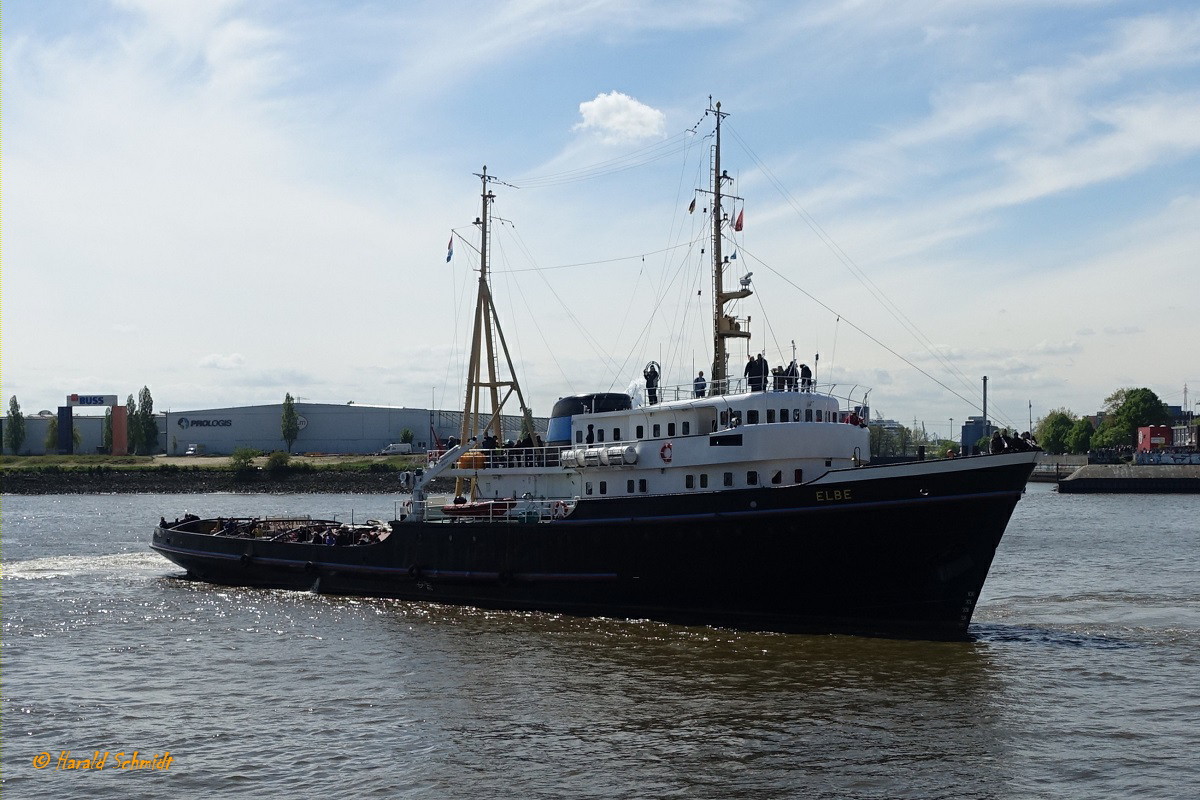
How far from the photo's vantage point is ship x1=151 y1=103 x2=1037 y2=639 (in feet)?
79.3

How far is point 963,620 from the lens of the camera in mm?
24453

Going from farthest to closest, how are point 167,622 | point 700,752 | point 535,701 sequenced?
point 167,622 → point 535,701 → point 700,752

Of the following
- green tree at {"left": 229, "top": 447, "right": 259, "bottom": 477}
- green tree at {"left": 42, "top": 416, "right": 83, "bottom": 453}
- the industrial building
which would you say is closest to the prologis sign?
the industrial building

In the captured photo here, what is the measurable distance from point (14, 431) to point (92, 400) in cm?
1328

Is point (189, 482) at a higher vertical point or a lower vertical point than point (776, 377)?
lower

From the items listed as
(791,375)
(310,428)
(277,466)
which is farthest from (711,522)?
(310,428)

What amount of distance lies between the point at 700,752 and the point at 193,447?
131 metres

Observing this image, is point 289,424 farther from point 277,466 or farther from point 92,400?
point 92,400

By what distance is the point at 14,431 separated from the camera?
448 ft

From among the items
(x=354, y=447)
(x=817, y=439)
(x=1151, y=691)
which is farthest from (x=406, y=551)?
(x=354, y=447)

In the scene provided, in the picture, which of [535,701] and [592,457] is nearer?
[535,701]

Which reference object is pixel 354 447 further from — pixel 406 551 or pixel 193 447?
pixel 406 551

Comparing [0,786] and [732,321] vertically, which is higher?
[732,321]

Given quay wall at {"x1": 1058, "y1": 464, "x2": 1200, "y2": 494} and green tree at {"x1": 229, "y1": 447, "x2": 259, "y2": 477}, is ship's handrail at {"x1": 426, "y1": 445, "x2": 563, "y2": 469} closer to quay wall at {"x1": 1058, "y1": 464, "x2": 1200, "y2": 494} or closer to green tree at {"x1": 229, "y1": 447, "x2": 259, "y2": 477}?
green tree at {"x1": 229, "y1": 447, "x2": 259, "y2": 477}
